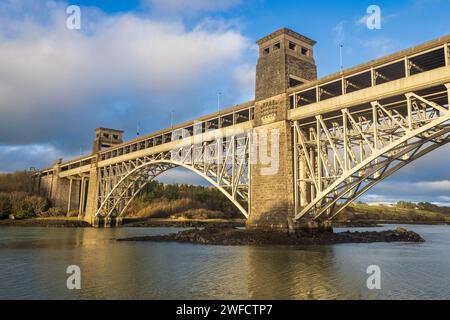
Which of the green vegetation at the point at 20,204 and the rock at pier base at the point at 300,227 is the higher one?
the green vegetation at the point at 20,204

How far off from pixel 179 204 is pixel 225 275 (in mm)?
81071

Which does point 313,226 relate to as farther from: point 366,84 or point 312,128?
point 366,84

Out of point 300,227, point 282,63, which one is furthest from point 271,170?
point 282,63

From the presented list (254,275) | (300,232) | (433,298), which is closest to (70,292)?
(254,275)

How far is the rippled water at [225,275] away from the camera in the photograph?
→ 1270 centimetres

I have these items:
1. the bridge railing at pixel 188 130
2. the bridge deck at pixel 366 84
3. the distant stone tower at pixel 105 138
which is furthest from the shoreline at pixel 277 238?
the distant stone tower at pixel 105 138

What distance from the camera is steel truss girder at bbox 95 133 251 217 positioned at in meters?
38.0

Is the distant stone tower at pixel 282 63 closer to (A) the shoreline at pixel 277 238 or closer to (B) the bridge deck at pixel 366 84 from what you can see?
(B) the bridge deck at pixel 366 84

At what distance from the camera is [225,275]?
1620 cm

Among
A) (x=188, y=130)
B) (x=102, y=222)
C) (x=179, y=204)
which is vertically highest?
(x=188, y=130)

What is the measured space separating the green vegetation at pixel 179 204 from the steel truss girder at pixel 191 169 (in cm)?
2114

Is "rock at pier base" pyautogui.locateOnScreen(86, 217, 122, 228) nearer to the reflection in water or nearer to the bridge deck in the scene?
the bridge deck

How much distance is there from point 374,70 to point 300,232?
14246mm

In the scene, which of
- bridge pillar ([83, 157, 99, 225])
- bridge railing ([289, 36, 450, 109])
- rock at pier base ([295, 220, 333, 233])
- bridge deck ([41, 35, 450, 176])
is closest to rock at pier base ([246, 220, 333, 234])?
rock at pier base ([295, 220, 333, 233])
